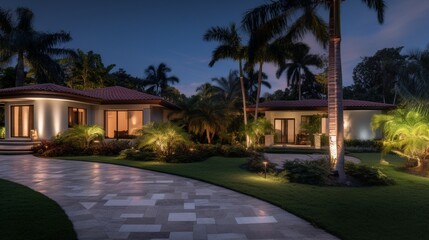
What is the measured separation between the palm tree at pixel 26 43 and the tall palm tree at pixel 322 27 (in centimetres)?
2047

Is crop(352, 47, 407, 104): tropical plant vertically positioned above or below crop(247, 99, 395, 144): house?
above

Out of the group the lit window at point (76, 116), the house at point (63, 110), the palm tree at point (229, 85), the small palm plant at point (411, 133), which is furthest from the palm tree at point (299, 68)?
the small palm plant at point (411, 133)

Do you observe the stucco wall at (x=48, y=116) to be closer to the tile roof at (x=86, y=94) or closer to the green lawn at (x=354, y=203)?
the tile roof at (x=86, y=94)

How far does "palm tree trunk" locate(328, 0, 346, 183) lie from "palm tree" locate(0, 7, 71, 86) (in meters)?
22.2

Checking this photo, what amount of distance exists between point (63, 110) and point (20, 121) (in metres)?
2.77

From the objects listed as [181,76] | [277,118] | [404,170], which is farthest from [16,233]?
[181,76]

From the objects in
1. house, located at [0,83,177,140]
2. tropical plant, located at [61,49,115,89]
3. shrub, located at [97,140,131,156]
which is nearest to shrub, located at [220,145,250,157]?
house, located at [0,83,177,140]

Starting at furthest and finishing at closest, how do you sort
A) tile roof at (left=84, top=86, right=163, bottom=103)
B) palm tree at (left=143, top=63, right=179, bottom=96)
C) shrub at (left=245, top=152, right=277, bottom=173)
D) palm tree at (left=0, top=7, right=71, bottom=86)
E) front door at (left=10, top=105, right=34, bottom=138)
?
palm tree at (left=143, top=63, right=179, bottom=96), palm tree at (left=0, top=7, right=71, bottom=86), tile roof at (left=84, top=86, right=163, bottom=103), front door at (left=10, top=105, right=34, bottom=138), shrub at (left=245, top=152, right=277, bottom=173)

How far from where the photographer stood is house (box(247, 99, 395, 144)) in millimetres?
21688

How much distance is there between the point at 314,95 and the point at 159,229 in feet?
128

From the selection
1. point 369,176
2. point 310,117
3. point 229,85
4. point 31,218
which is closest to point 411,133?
point 369,176

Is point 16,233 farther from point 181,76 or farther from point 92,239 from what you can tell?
point 181,76

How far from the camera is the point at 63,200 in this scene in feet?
21.5

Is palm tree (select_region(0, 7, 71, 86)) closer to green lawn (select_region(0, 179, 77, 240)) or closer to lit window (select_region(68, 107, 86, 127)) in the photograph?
lit window (select_region(68, 107, 86, 127))
